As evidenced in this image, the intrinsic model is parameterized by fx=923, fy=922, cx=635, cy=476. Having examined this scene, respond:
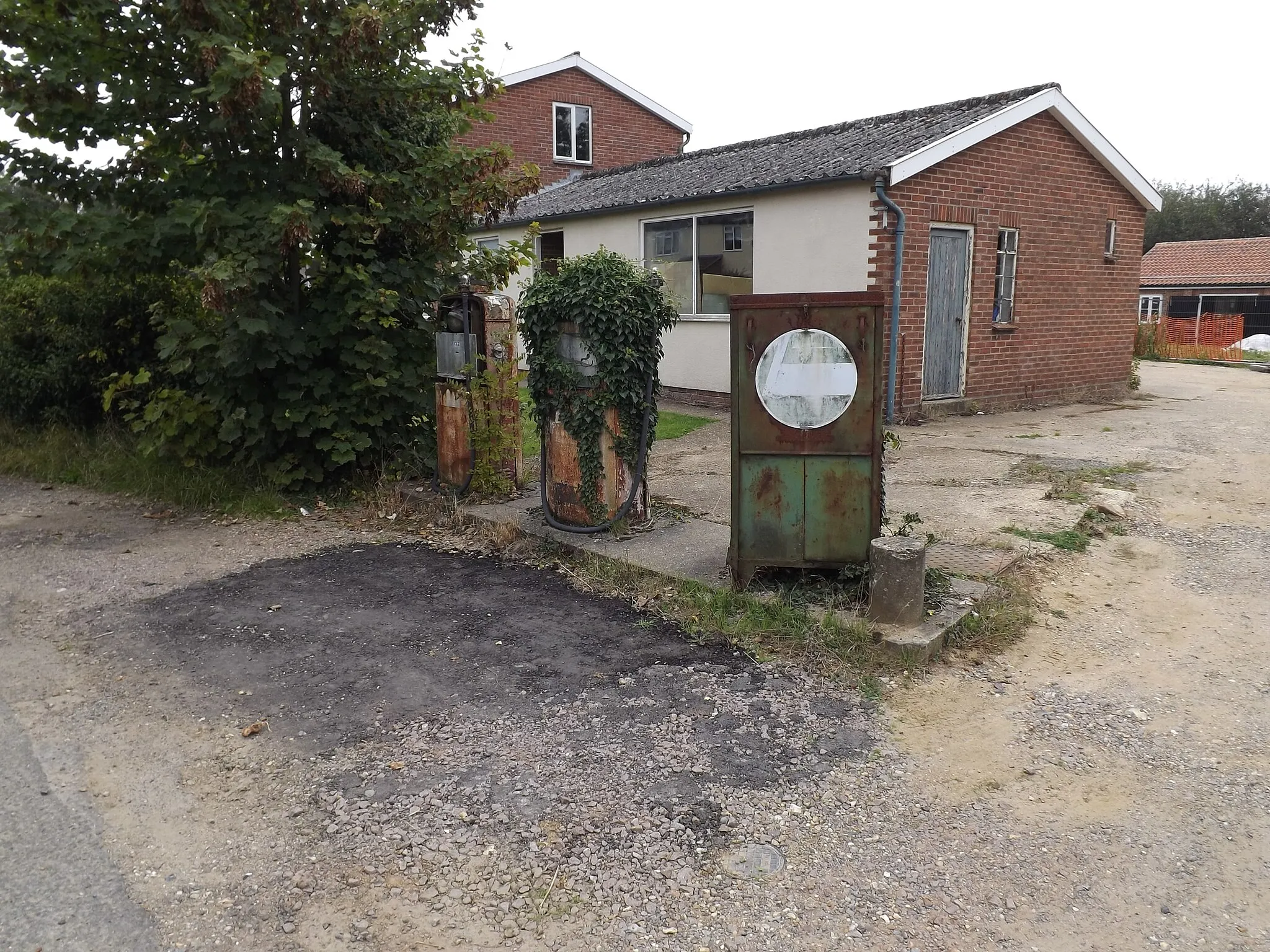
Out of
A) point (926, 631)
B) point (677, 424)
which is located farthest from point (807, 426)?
point (677, 424)

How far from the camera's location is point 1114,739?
12.3 ft

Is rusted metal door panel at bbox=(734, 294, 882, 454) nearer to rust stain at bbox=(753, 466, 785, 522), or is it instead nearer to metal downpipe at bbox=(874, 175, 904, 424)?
rust stain at bbox=(753, 466, 785, 522)

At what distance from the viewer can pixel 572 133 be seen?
22672 mm

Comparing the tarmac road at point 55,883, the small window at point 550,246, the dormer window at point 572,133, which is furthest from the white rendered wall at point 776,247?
the dormer window at point 572,133

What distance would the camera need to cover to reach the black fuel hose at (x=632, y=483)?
6180mm

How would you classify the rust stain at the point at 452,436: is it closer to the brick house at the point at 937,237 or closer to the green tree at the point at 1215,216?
the brick house at the point at 937,237

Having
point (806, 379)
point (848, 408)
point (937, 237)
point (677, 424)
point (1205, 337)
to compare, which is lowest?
point (677, 424)

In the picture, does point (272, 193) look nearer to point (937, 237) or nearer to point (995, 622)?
point (995, 622)

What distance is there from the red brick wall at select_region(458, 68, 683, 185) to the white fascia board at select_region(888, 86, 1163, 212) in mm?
11395

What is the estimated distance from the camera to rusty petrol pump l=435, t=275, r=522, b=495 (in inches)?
285

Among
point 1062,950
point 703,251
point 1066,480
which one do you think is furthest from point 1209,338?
point 1062,950

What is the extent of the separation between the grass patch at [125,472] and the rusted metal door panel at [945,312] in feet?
27.1

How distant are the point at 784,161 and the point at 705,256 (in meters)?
1.70

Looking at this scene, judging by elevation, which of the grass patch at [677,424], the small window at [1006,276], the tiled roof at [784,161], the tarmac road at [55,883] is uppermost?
the tiled roof at [784,161]
